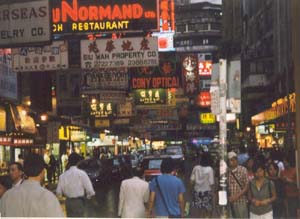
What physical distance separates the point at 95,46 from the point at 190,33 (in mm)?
23567

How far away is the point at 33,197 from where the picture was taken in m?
6.32

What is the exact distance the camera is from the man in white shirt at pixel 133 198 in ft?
32.4

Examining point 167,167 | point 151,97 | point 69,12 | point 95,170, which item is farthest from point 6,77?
point 95,170

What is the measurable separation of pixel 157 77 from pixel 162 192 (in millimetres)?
13460

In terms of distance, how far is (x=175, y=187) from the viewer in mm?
9750

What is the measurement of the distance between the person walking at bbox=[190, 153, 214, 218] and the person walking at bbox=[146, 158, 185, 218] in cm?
446

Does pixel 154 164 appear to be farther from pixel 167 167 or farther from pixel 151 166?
pixel 167 167

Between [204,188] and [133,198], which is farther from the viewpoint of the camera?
[204,188]

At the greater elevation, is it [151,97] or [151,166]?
[151,97]

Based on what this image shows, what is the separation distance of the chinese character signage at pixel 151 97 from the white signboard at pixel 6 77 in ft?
24.9

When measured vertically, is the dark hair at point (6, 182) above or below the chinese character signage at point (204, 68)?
below

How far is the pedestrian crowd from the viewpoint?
639cm

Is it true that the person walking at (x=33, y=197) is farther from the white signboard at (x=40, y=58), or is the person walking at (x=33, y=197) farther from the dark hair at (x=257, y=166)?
the white signboard at (x=40, y=58)

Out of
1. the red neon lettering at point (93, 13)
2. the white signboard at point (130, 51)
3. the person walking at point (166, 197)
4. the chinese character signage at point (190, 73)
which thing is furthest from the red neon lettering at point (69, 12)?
the chinese character signage at point (190, 73)
